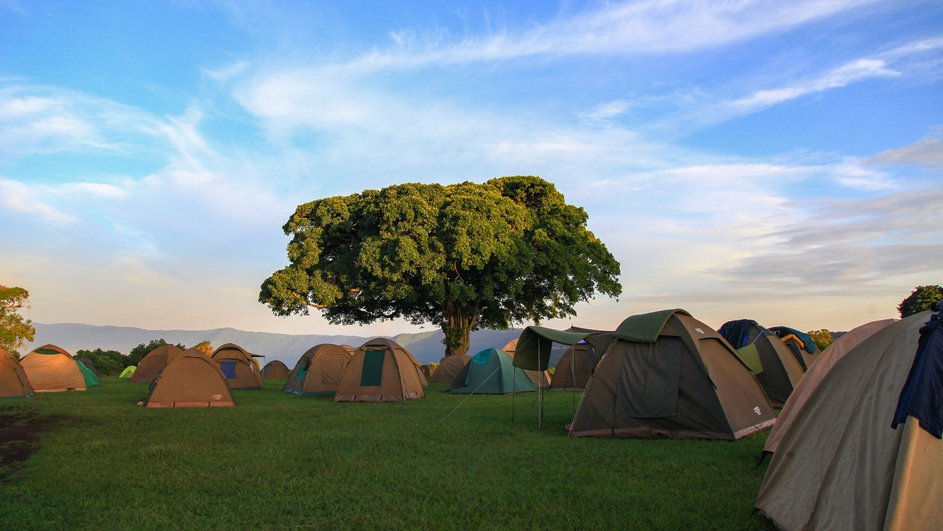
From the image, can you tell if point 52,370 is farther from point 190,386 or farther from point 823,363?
point 823,363

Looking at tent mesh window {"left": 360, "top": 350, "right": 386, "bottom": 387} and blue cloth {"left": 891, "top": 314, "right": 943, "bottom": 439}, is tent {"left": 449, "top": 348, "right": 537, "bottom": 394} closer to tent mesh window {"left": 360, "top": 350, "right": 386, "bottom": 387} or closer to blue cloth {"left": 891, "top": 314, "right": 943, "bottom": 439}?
tent mesh window {"left": 360, "top": 350, "right": 386, "bottom": 387}

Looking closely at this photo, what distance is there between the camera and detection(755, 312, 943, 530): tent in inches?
157

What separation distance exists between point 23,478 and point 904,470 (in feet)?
30.9

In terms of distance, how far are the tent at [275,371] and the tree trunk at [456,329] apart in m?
11.3

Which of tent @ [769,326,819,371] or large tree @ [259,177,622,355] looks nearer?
tent @ [769,326,819,371]

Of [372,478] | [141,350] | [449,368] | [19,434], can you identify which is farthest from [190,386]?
[141,350]

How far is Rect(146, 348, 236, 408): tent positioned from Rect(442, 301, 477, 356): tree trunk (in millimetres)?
13589

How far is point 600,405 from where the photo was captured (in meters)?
10.6

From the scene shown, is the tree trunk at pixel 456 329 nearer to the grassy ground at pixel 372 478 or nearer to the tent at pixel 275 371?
the tent at pixel 275 371

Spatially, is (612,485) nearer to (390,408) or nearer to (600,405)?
(600,405)

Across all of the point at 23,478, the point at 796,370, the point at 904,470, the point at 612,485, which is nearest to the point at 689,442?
the point at 612,485

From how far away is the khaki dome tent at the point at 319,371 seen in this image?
21016mm

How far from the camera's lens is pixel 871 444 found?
4.41 m

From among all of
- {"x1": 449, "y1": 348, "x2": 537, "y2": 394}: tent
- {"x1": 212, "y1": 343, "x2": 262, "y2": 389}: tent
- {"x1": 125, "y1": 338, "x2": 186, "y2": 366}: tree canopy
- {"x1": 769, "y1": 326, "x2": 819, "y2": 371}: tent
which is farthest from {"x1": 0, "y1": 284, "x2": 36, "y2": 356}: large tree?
{"x1": 769, "y1": 326, "x2": 819, "y2": 371}: tent
